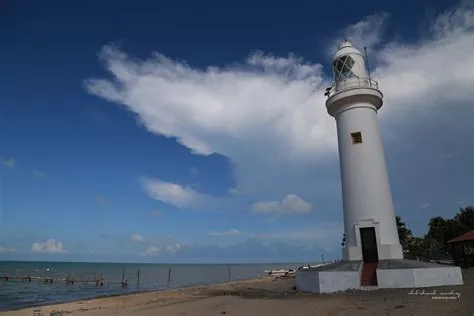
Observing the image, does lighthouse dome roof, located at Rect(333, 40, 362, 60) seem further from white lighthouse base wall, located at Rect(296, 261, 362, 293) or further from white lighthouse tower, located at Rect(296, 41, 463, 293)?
white lighthouse base wall, located at Rect(296, 261, 362, 293)

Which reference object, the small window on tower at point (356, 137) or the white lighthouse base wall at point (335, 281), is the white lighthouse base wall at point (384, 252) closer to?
the white lighthouse base wall at point (335, 281)

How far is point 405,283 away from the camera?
13180 millimetres

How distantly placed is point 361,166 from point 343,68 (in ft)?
16.2

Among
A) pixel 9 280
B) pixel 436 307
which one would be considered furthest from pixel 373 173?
pixel 9 280

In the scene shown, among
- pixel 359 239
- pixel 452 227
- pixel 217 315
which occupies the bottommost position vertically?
pixel 217 315

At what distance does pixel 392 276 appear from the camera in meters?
13.3

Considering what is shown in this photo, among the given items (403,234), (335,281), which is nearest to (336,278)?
(335,281)

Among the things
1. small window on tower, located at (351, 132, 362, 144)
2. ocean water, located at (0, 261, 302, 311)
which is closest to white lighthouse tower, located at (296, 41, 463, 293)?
small window on tower, located at (351, 132, 362, 144)

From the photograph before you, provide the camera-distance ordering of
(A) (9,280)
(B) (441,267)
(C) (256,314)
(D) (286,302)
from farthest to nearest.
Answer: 1. (A) (9,280)
2. (B) (441,267)
3. (D) (286,302)
4. (C) (256,314)

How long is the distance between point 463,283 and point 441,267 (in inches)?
43.2

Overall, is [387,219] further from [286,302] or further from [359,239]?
[286,302]

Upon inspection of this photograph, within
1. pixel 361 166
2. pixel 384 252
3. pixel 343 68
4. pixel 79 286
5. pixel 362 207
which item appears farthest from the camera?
pixel 79 286

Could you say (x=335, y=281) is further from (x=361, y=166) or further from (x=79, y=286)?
(x=79, y=286)

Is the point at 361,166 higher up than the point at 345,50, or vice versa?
the point at 345,50
